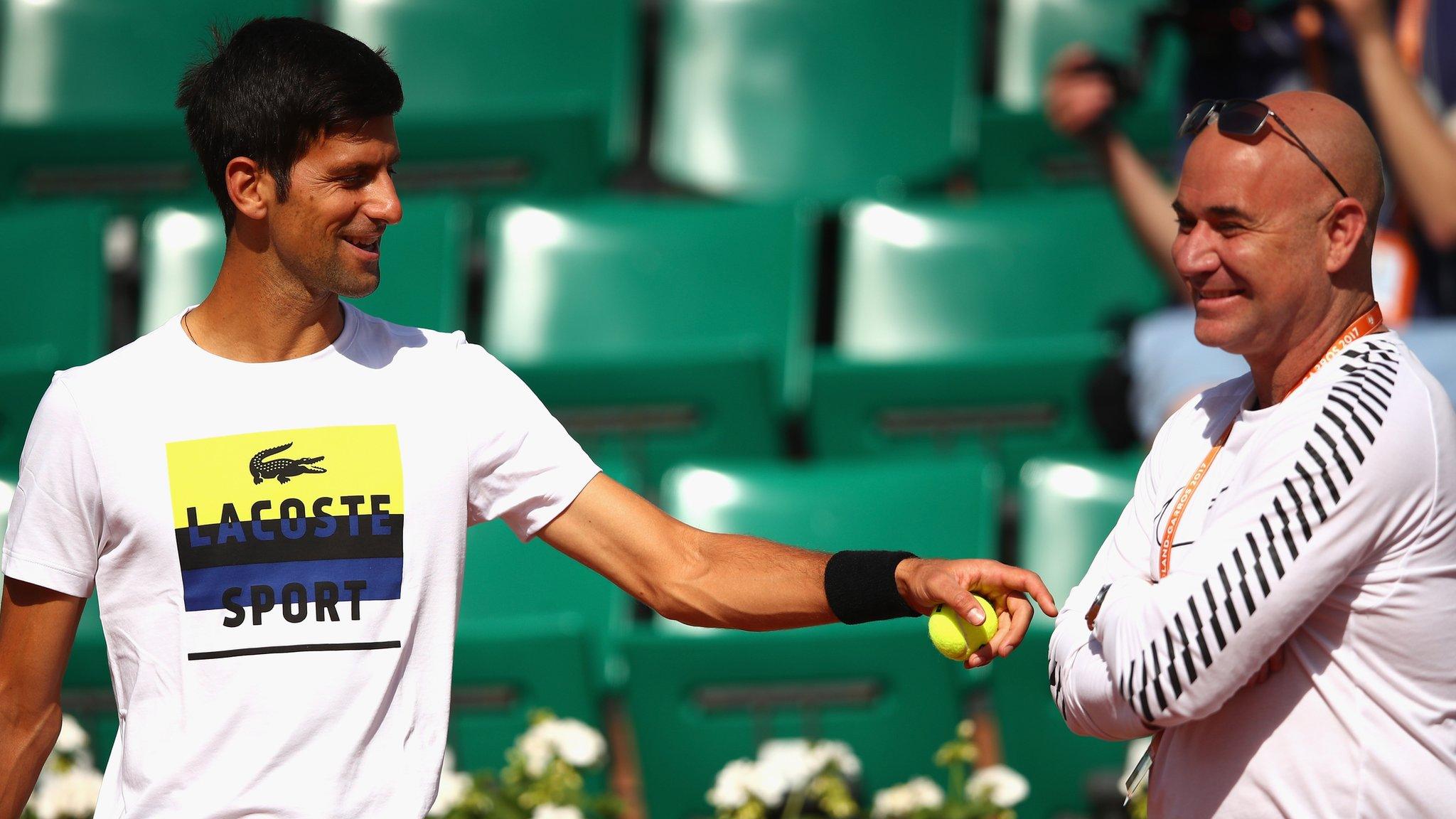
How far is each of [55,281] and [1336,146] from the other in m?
4.09

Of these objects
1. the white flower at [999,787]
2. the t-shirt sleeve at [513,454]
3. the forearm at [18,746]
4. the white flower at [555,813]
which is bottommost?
the white flower at [555,813]

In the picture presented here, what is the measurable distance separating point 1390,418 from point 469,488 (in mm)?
1257

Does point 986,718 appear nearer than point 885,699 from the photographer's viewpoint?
No

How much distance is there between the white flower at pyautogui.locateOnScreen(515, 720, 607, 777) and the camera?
11.3 feet

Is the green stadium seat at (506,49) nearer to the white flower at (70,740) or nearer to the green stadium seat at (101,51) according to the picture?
the green stadium seat at (101,51)

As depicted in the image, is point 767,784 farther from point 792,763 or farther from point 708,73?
point 708,73

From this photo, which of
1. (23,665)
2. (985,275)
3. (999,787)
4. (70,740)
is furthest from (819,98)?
(23,665)

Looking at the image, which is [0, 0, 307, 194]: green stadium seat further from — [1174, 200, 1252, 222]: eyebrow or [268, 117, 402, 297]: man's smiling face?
[1174, 200, 1252, 222]: eyebrow

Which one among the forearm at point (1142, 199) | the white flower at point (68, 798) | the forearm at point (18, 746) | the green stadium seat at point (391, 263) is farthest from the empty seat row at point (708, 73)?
the forearm at point (18, 746)

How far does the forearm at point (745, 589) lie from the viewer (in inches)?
92.9

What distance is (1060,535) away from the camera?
13.9 ft

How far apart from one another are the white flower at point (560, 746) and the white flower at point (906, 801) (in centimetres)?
64

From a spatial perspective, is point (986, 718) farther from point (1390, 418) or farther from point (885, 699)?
point (1390, 418)

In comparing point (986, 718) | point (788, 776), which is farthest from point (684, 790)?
point (986, 718)
